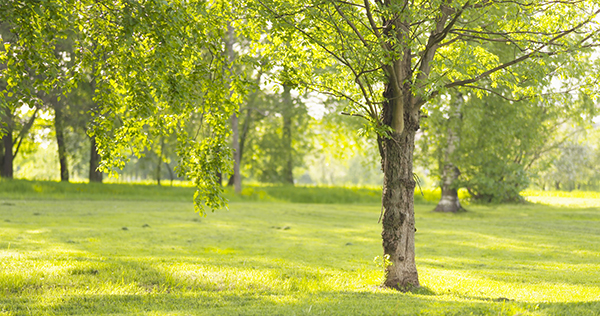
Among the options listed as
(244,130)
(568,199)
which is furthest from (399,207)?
(568,199)

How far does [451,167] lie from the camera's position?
22891 millimetres

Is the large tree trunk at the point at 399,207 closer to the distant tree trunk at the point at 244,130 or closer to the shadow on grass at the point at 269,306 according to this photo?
the shadow on grass at the point at 269,306

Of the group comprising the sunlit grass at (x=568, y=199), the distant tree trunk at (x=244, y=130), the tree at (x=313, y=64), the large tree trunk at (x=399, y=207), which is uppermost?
the distant tree trunk at (x=244, y=130)

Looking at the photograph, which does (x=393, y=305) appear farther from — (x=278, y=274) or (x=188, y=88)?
(x=188, y=88)

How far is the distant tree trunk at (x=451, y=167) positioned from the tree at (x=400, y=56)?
13.8m

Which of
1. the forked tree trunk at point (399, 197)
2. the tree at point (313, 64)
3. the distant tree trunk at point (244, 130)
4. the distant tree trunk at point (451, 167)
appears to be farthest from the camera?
the distant tree trunk at point (244, 130)

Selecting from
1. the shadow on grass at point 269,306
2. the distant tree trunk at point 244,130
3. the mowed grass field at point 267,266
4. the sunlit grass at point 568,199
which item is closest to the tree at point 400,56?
the mowed grass field at point 267,266

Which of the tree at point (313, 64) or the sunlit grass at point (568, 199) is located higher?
the tree at point (313, 64)

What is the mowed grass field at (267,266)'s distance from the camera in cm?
588

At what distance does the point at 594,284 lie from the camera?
800 centimetres

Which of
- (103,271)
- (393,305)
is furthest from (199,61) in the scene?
(393,305)

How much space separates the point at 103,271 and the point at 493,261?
303 inches

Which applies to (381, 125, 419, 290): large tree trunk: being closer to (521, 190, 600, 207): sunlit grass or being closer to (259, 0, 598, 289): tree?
(259, 0, 598, 289): tree

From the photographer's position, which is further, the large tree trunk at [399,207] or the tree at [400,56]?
the large tree trunk at [399,207]
